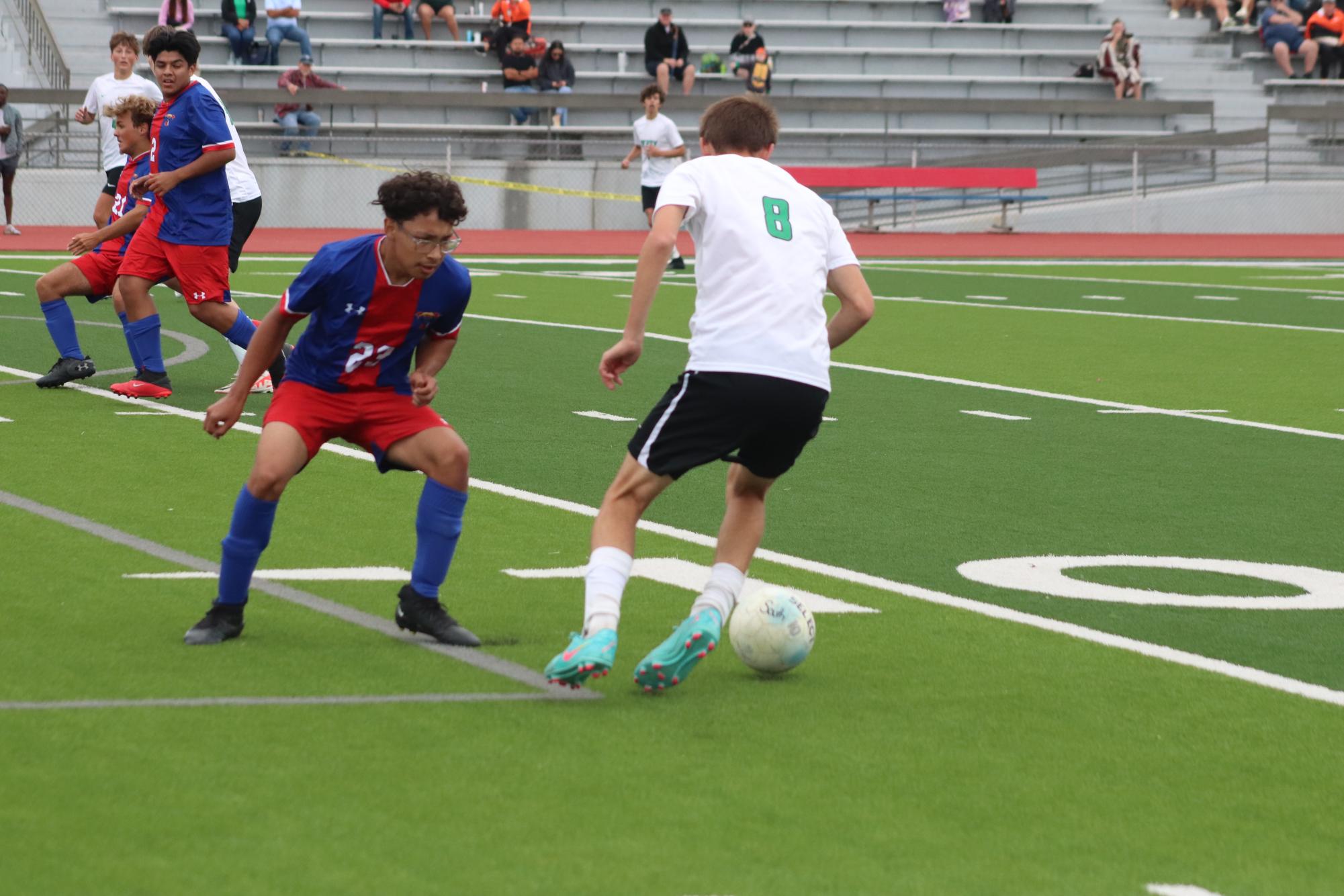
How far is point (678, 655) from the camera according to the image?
5152mm

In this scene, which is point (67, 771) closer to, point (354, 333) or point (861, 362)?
point (354, 333)

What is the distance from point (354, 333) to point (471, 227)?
2749 cm

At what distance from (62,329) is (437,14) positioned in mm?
25645

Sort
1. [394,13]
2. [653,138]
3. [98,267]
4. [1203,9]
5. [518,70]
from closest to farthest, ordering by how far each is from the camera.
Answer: [98,267] < [653,138] < [518,70] < [394,13] < [1203,9]

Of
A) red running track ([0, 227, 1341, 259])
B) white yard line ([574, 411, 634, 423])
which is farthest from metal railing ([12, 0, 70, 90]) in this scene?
white yard line ([574, 411, 634, 423])

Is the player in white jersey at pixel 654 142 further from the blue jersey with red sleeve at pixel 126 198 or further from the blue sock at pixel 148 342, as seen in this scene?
the blue sock at pixel 148 342

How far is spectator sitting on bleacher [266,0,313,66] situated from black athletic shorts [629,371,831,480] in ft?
96.6

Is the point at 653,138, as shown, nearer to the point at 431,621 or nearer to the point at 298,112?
the point at 298,112

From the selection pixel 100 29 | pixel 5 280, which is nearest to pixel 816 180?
pixel 100 29

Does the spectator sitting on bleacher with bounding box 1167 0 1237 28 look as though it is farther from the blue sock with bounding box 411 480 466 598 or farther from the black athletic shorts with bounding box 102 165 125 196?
the blue sock with bounding box 411 480 466 598

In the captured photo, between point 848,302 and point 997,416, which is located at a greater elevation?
point 848,302

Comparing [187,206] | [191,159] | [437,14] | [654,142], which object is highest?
[437,14]

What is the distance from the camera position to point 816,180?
107 ft

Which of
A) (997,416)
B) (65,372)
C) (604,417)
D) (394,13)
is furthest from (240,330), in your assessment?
(394,13)
